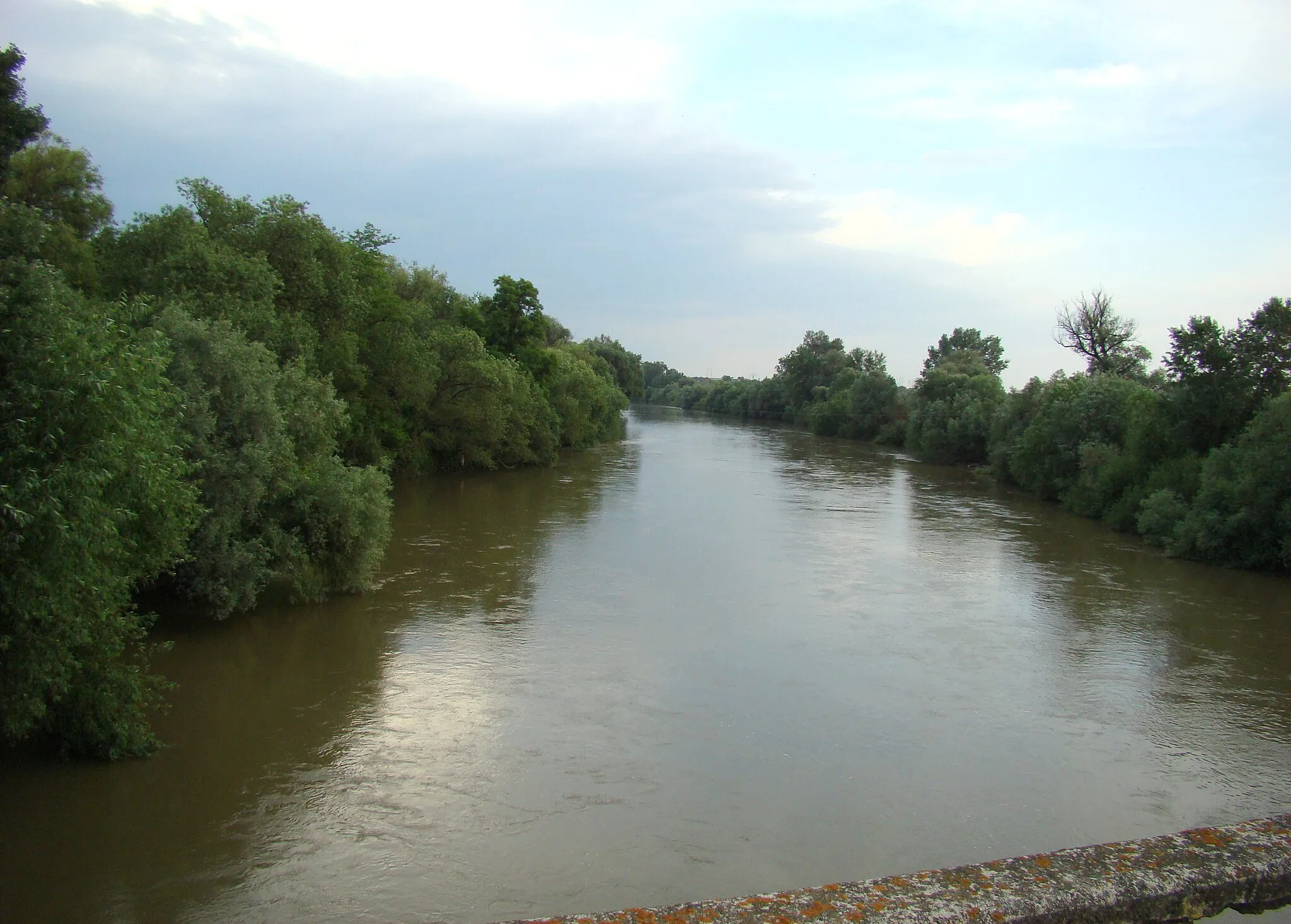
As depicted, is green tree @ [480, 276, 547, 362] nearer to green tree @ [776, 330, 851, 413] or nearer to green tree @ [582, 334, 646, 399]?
green tree @ [582, 334, 646, 399]

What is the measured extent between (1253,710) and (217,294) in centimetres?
2178

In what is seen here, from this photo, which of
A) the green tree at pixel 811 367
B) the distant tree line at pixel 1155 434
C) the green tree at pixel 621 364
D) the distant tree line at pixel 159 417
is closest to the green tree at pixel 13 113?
the distant tree line at pixel 159 417

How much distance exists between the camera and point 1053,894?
4.01 metres

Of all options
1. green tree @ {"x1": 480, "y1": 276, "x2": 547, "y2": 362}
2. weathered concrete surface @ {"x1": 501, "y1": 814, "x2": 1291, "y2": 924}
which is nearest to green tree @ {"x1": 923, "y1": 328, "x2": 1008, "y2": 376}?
green tree @ {"x1": 480, "y1": 276, "x2": 547, "y2": 362}

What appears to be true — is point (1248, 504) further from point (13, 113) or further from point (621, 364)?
point (621, 364)

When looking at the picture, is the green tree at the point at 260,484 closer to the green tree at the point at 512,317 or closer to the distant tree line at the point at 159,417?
the distant tree line at the point at 159,417

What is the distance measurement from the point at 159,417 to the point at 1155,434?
31.7 metres

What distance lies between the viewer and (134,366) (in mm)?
8844

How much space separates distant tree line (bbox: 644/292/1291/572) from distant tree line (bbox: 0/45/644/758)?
2278 centimetres

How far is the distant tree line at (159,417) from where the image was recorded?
7.75m

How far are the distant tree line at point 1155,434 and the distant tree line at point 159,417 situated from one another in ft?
74.7

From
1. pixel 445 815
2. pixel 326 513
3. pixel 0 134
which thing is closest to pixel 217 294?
pixel 0 134

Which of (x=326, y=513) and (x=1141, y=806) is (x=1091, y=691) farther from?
(x=326, y=513)

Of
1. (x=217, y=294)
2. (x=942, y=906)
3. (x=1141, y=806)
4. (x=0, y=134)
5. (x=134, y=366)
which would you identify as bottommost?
(x=1141, y=806)
